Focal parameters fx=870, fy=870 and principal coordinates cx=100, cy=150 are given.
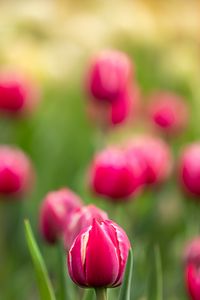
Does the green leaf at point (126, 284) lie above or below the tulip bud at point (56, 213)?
above

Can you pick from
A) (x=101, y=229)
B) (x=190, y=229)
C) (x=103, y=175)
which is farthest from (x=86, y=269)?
(x=190, y=229)

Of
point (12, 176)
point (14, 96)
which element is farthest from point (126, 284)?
point (14, 96)

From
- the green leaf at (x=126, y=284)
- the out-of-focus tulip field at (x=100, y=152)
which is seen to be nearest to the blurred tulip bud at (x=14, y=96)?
the out-of-focus tulip field at (x=100, y=152)

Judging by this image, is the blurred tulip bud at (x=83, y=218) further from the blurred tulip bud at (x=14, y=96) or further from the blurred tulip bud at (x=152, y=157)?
the blurred tulip bud at (x=14, y=96)

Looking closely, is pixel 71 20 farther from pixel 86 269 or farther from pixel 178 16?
pixel 86 269

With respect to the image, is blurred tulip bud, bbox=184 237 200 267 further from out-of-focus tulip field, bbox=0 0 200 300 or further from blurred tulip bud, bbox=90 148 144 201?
blurred tulip bud, bbox=90 148 144 201

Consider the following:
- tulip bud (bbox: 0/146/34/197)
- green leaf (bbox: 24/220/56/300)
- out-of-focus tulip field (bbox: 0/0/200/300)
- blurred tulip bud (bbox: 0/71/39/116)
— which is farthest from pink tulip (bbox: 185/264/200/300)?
blurred tulip bud (bbox: 0/71/39/116)

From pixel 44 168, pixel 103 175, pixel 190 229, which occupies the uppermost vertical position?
pixel 103 175

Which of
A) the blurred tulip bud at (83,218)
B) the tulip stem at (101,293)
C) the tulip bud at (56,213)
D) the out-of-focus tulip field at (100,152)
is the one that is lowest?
the out-of-focus tulip field at (100,152)
